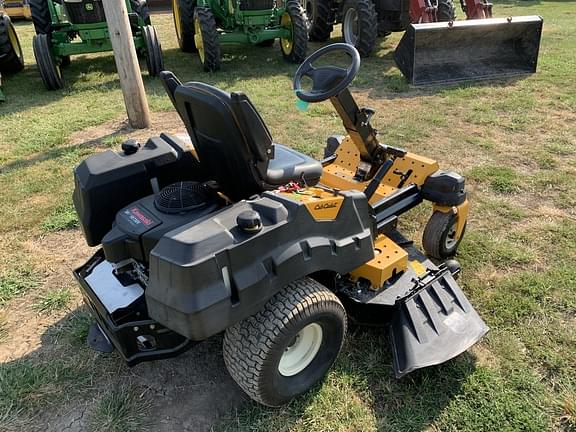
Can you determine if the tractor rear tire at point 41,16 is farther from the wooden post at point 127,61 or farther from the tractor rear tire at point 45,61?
the wooden post at point 127,61

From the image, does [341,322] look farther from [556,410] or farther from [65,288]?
[65,288]

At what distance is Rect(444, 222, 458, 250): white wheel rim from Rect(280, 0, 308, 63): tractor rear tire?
5.47m

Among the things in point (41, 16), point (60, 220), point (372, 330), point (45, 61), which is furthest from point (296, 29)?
point (372, 330)

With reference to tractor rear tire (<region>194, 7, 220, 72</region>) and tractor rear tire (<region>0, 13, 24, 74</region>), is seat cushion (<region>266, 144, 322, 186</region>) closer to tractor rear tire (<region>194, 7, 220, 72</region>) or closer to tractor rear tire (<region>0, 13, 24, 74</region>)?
tractor rear tire (<region>194, 7, 220, 72</region>)

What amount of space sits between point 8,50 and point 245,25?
3.66m

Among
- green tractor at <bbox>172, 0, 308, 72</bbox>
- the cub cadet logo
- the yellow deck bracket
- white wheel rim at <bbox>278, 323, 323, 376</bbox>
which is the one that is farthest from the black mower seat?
green tractor at <bbox>172, 0, 308, 72</bbox>

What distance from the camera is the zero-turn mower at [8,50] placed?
294 inches

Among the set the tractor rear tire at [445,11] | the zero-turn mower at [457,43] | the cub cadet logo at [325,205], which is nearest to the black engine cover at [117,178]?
the cub cadet logo at [325,205]

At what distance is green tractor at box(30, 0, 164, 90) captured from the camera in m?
6.98

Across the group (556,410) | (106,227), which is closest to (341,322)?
(556,410)

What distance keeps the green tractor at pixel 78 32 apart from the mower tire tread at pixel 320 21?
3.50m

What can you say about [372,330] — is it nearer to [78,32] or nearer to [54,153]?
[54,153]

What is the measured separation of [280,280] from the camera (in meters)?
1.86

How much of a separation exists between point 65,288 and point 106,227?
83 centimetres
